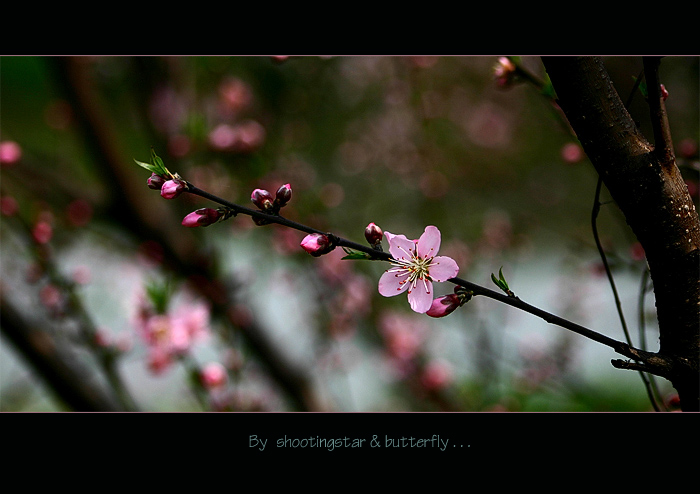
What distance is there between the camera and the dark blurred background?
5.34 feet

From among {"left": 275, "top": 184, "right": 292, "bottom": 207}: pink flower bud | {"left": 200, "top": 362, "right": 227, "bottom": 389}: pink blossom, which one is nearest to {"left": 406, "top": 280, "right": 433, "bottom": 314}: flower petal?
{"left": 275, "top": 184, "right": 292, "bottom": 207}: pink flower bud

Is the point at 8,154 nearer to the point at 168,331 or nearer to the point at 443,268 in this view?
the point at 168,331

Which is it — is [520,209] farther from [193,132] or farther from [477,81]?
[193,132]

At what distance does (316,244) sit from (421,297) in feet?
0.72

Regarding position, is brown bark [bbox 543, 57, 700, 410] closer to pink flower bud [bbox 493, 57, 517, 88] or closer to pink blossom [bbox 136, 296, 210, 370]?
pink flower bud [bbox 493, 57, 517, 88]

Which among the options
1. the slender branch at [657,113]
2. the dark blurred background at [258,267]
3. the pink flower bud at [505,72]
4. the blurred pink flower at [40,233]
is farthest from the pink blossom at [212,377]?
the slender branch at [657,113]

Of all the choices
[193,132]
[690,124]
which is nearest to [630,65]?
[690,124]

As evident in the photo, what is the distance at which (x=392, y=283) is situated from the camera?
2.84ft

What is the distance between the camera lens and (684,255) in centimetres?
Answer: 75

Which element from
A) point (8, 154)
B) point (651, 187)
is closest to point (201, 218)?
point (651, 187)

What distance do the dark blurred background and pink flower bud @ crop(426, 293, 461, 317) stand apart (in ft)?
1.33

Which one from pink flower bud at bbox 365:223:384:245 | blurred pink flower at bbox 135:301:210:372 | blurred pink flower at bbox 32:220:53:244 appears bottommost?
pink flower bud at bbox 365:223:384:245

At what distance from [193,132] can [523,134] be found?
3447mm

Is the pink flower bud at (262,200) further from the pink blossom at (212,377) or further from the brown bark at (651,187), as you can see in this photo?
the pink blossom at (212,377)
